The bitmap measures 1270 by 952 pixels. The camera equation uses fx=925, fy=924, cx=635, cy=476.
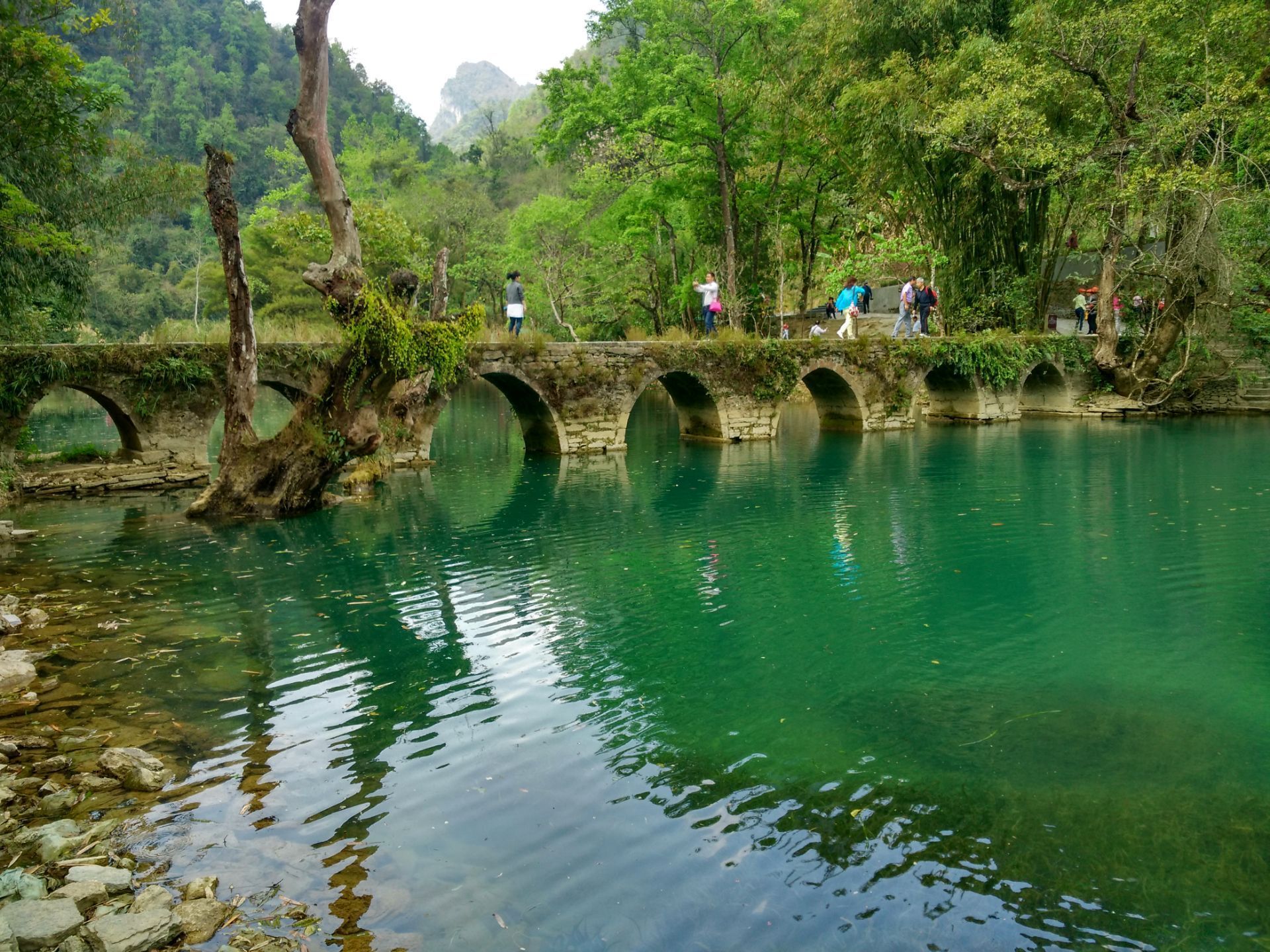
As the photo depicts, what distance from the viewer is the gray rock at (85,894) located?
3951 millimetres

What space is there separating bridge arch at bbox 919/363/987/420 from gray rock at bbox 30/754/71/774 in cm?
2310

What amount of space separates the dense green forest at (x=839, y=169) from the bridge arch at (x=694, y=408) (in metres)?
5.59

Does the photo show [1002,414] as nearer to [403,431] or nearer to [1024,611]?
[403,431]

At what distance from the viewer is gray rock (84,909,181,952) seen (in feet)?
12.0

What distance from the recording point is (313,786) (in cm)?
549

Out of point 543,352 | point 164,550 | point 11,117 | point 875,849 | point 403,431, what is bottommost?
point 875,849

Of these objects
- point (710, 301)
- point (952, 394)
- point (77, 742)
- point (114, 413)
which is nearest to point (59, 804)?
point (77, 742)

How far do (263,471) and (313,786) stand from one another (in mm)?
9615

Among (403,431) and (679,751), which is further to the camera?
(403,431)

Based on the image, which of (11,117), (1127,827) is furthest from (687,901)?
(11,117)

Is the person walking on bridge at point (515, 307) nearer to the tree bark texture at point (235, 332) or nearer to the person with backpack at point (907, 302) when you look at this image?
the tree bark texture at point (235, 332)

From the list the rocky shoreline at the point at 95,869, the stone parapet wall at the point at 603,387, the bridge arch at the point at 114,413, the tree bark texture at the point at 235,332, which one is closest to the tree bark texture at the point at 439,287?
the stone parapet wall at the point at 603,387

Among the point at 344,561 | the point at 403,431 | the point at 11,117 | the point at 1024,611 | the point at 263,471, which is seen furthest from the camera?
the point at 403,431

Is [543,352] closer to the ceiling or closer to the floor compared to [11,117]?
closer to the floor
